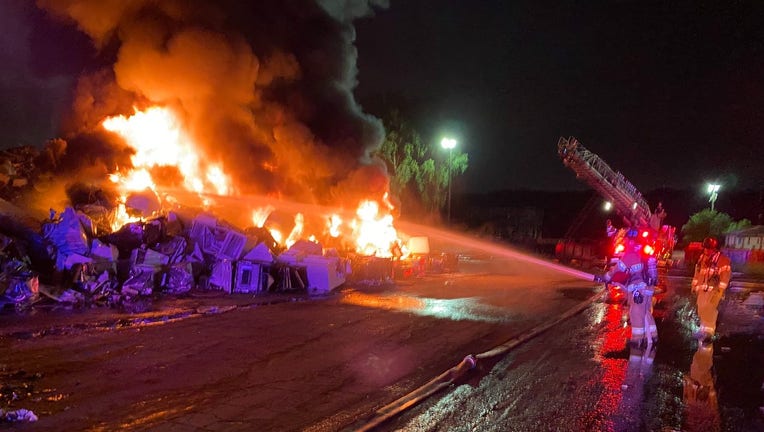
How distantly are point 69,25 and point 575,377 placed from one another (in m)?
20.4

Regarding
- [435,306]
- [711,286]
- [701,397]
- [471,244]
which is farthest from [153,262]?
[471,244]

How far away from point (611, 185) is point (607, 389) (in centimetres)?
1543

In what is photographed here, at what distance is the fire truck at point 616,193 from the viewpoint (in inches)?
696

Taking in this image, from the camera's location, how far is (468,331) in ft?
25.1

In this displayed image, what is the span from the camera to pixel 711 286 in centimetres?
744

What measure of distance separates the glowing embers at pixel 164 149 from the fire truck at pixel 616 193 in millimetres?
12303

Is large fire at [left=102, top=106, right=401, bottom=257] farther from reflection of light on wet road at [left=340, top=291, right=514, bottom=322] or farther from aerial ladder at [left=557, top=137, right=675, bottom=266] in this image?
aerial ladder at [left=557, top=137, right=675, bottom=266]

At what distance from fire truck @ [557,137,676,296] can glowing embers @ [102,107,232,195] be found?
12303 millimetres

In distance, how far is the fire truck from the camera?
17672 mm

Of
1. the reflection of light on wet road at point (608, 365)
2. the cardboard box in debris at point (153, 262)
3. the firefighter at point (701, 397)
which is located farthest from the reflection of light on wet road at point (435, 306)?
the firefighter at point (701, 397)

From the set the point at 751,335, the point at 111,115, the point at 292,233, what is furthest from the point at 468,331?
the point at 111,115

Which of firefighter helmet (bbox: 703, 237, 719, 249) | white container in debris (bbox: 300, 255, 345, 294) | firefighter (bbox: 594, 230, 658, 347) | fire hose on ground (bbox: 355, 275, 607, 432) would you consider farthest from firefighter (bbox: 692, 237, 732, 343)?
white container in debris (bbox: 300, 255, 345, 294)

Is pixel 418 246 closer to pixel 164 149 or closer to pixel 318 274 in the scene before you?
pixel 318 274

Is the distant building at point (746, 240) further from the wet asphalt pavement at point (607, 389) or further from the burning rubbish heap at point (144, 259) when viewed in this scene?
the wet asphalt pavement at point (607, 389)
